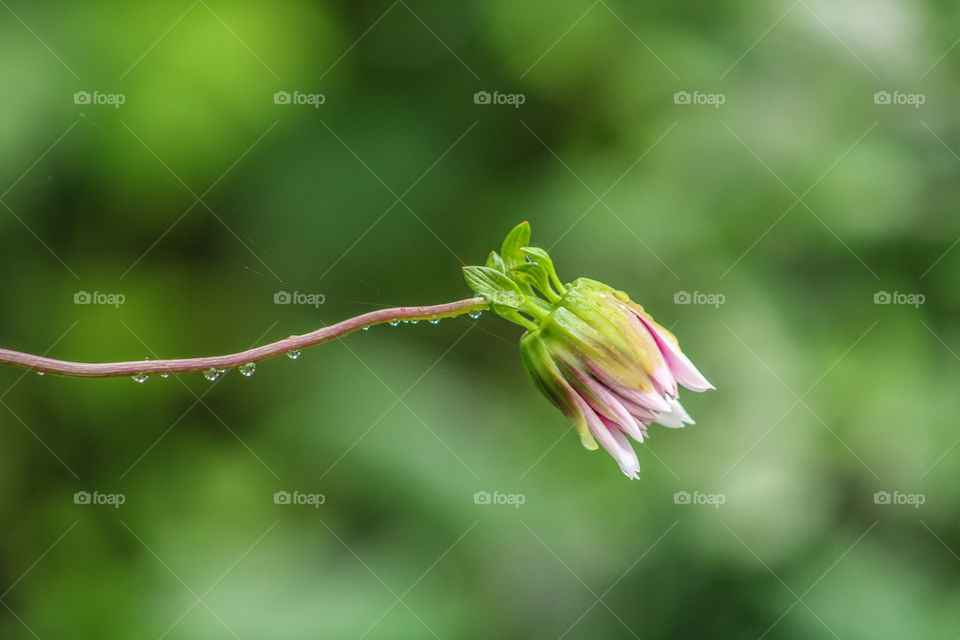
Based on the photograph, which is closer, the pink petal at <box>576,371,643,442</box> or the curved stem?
the curved stem

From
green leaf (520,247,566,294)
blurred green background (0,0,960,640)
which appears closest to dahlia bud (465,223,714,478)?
green leaf (520,247,566,294)

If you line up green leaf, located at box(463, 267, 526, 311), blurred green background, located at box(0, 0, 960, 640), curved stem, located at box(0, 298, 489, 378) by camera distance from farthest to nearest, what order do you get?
1. blurred green background, located at box(0, 0, 960, 640)
2. green leaf, located at box(463, 267, 526, 311)
3. curved stem, located at box(0, 298, 489, 378)

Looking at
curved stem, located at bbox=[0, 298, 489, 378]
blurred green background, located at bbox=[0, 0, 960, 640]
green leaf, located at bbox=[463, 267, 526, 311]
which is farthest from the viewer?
blurred green background, located at bbox=[0, 0, 960, 640]

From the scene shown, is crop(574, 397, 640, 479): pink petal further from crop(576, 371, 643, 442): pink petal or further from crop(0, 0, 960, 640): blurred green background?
crop(0, 0, 960, 640): blurred green background

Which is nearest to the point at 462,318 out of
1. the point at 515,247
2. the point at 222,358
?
the point at 515,247

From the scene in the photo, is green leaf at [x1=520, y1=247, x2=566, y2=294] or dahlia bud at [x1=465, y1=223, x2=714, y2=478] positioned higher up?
green leaf at [x1=520, y1=247, x2=566, y2=294]

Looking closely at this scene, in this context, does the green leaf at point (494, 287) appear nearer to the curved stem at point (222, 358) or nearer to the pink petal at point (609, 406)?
the curved stem at point (222, 358)

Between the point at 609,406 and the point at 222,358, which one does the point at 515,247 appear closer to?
the point at 609,406

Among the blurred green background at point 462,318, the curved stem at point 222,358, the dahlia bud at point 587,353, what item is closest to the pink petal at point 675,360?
the dahlia bud at point 587,353
